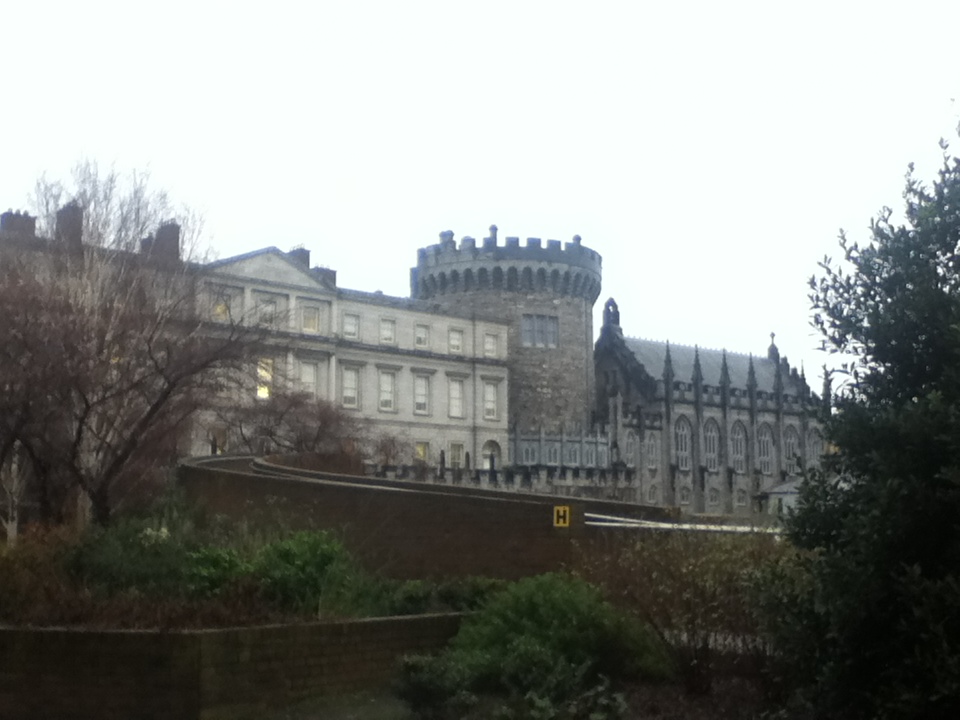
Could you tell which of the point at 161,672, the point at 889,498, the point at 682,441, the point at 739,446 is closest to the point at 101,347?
the point at 161,672

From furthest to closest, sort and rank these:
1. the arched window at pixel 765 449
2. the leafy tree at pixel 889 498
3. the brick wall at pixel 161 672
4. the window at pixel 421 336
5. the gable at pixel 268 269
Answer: the arched window at pixel 765 449
the window at pixel 421 336
the gable at pixel 268 269
the brick wall at pixel 161 672
the leafy tree at pixel 889 498

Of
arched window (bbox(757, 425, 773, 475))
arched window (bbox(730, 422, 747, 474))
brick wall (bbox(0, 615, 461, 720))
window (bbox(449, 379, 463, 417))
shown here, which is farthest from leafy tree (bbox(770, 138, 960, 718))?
arched window (bbox(757, 425, 773, 475))

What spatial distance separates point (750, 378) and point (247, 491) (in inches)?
3467

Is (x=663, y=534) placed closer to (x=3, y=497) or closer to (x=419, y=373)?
(x=3, y=497)

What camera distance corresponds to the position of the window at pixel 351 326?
256ft

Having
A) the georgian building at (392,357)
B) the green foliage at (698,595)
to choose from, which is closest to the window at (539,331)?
the georgian building at (392,357)

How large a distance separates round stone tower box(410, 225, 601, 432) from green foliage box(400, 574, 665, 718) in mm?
71847

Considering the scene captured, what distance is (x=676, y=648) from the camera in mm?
15047

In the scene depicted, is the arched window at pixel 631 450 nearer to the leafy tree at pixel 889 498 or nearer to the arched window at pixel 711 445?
the arched window at pixel 711 445

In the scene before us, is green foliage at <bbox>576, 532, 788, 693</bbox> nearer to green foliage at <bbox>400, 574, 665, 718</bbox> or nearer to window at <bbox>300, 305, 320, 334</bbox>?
green foliage at <bbox>400, 574, 665, 718</bbox>

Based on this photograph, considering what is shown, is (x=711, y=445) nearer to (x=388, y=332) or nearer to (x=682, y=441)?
(x=682, y=441)

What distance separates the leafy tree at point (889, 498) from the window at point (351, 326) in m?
66.2

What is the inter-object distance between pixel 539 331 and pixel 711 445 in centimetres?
2336

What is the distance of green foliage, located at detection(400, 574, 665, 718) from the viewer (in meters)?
14.3
